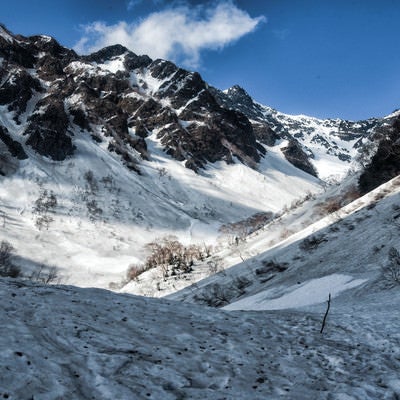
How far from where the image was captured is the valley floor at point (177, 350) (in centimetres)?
495

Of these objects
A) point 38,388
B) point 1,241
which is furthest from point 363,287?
point 1,241

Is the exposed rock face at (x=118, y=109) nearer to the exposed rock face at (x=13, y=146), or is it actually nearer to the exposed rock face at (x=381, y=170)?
the exposed rock face at (x=13, y=146)

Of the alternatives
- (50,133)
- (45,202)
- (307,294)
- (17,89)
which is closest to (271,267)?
(307,294)

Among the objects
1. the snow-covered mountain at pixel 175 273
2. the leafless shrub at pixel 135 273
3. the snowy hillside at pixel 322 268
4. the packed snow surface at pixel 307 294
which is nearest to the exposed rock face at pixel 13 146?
the snow-covered mountain at pixel 175 273

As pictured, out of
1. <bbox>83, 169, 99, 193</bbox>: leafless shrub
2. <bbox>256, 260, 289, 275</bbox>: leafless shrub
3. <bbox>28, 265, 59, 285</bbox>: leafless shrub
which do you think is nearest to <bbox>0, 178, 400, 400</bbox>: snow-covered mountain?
<bbox>256, 260, 289, 275</bbox>: leafless shrub

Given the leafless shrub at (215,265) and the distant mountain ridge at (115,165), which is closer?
the leafless shrub at (215,265)

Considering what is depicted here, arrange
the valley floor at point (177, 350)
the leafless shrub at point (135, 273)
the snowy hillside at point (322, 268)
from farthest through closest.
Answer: the leafless shrub at point (135, 273) < the snowy hillside at point (322, 268) < the valley floor at point (177, 350)

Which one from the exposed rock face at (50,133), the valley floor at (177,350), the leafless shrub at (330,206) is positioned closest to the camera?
the valley floor at (177,350)

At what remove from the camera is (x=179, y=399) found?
4.81 m

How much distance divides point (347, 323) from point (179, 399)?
5030 millimetres

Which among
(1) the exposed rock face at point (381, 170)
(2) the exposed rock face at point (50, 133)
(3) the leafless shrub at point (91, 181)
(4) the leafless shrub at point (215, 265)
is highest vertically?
(2) the exposed rock face at point (50, 133)

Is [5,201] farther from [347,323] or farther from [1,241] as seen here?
[347,323]

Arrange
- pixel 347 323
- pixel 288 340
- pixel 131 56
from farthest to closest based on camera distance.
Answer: pixel 131 56, pixel 347 323, pixel 288 340

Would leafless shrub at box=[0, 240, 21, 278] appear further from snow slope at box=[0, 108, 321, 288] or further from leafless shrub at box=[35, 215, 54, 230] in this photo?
leafless shrub at box=[35, 215, 54, 230]
